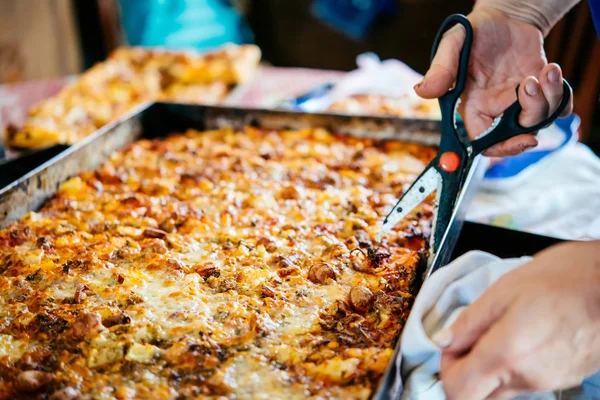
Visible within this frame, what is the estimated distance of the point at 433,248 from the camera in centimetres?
146

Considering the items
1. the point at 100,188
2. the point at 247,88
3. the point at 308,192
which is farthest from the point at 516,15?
the point at 247,88

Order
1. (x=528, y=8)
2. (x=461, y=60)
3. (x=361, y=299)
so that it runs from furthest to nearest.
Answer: (x=528, y=8)
(x=461, y=60)
(x=361, y=299)

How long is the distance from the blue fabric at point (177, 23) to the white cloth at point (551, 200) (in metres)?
3.57

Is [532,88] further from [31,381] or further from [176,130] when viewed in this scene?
[176,130]

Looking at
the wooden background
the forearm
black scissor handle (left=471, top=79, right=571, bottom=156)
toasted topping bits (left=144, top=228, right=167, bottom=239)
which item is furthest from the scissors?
the wooden background

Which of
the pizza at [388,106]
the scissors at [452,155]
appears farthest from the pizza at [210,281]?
the pizza at [388,106]

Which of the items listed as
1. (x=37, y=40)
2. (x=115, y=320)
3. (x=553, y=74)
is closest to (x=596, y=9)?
(x=553, y=74)

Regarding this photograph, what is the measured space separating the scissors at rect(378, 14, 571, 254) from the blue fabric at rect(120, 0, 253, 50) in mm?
3742

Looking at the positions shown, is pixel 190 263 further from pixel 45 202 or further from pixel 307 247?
pixel 45 202

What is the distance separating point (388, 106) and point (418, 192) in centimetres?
142

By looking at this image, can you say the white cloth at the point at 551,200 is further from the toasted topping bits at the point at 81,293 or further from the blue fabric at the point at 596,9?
the toasted topping bits at the point at 81,293

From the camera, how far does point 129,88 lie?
3.20 m

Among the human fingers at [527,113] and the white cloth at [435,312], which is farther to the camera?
the human fingers at [527,113]

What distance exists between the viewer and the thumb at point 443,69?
62.4 inches
